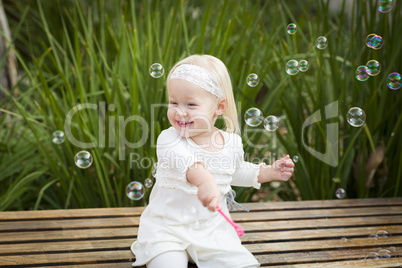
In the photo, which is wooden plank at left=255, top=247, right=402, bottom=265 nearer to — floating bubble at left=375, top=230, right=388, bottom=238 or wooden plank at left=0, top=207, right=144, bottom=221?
floating bubble at left=375, top=230, right=388, bottom=238

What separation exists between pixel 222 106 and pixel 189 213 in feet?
1.21

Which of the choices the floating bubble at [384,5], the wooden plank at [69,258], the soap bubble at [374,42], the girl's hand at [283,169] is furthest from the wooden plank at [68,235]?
the floating bubble at [384,5]

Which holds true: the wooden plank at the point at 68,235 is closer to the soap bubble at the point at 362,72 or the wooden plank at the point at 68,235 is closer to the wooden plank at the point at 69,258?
the wooden plank at the point at 69,258

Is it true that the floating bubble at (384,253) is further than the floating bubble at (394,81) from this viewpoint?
No

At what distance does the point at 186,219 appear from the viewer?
1667 mm

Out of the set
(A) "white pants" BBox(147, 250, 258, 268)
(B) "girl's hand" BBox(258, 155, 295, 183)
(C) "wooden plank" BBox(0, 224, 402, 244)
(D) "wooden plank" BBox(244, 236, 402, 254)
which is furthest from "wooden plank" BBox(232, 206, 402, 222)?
(A) "white pants" BBox(147, 250, 258, 268)

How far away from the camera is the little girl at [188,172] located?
1.61 m

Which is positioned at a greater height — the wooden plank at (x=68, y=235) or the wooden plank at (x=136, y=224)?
the wooden plank at (x=68, y=235)

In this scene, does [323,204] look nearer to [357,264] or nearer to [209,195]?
[357,264]

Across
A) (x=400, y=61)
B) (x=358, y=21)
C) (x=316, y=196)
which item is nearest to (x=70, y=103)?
(x=316, y=196)

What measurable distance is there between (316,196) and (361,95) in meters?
0.55

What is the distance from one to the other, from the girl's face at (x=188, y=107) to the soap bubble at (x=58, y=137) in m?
0.90

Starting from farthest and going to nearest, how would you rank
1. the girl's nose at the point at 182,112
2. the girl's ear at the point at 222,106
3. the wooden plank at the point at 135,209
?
the wooden plank at the point at 135,209 → the girl's ear at the point at 222,106 → the girl's nose at the point at 182,112

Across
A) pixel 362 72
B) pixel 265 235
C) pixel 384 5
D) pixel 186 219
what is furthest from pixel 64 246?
pixel 384 5
